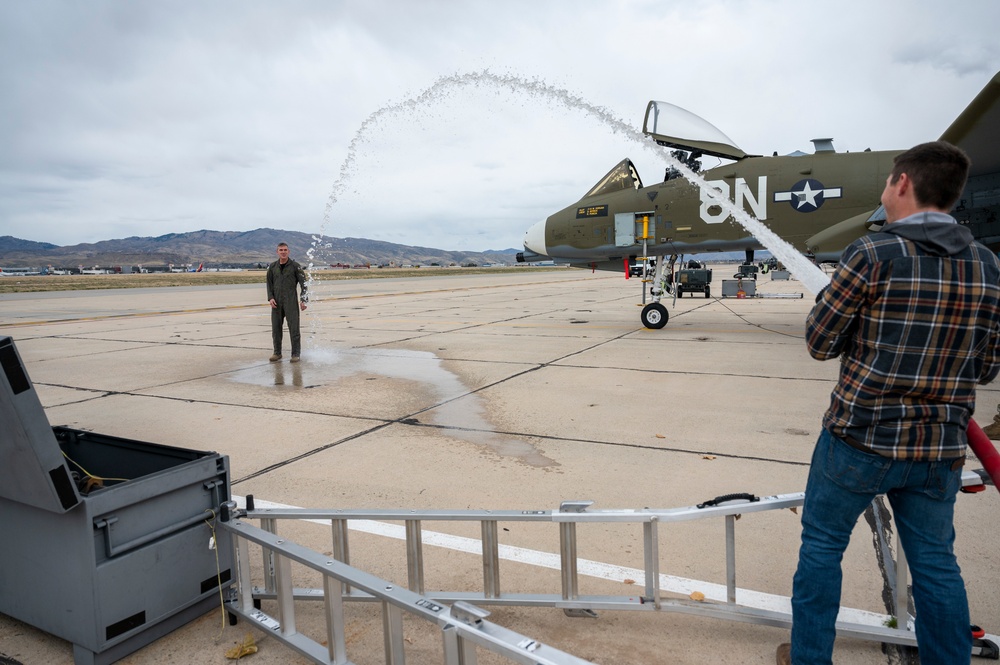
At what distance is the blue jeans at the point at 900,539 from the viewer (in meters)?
1.99

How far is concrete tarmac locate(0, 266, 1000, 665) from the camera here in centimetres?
273

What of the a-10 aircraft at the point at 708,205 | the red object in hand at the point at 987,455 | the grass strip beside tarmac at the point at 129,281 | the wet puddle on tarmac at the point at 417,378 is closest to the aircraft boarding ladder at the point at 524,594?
the red object in hand at the point at 987,455

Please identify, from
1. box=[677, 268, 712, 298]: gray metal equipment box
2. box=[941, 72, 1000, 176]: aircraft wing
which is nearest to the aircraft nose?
box=[941, 72, 1000, 176]: aircraft wing

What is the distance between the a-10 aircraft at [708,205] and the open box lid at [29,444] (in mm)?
10243

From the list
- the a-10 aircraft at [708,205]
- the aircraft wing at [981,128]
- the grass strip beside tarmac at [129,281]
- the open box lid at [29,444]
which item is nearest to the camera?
the open box lid at [29,444]

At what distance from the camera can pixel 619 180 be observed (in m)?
12.8

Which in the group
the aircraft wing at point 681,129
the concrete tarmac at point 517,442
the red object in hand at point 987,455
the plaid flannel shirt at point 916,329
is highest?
the aircraft wing at point 681,129

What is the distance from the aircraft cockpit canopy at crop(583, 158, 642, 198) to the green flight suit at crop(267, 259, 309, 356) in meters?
6.47

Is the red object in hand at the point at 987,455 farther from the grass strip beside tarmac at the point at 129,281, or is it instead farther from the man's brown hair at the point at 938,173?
A: the grass strip beside tarmac at the point at 129,281

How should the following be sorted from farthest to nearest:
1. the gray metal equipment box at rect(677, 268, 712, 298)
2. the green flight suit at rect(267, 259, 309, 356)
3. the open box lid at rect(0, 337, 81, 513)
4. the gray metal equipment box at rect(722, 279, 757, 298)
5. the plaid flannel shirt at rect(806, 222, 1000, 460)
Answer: the gray metal equipment box at rect(677, 268, 712, 298)
the gray metal equipment box at rect(722, 279, 757, 298)
the green flight suit at rect(267, 259, 309, 356)
the open box lid at rect(0, 337, 81, 513)
the plaid flannel shirt at rect(806, 222, 1000, 460)

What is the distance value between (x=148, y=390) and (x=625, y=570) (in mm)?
7001

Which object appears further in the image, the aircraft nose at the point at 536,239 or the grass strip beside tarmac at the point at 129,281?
the grass strip beside tarmac at the point at 129,281

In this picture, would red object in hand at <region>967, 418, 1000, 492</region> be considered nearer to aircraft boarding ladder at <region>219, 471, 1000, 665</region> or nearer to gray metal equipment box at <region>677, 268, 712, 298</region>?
aircraft boarding ladder at <region>219, 471, 1000, 665</region>

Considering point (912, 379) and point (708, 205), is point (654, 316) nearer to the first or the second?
point (708, 205)
